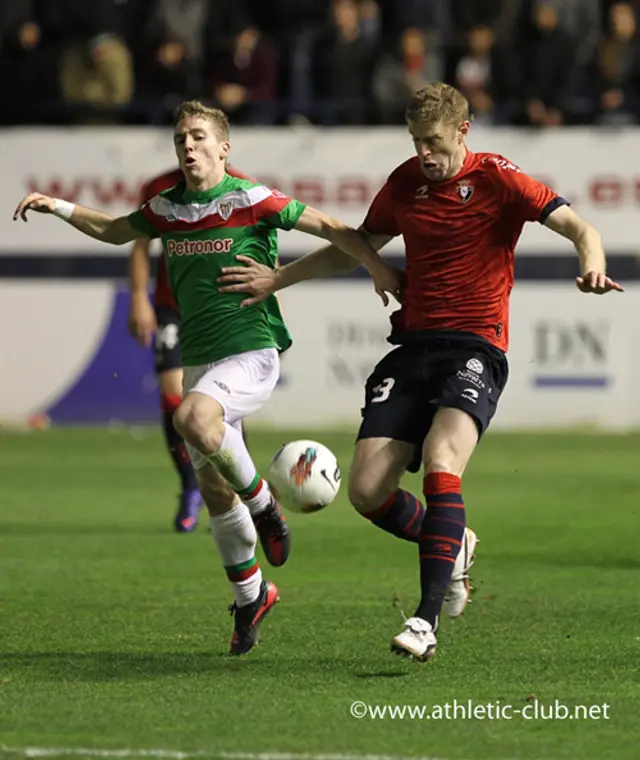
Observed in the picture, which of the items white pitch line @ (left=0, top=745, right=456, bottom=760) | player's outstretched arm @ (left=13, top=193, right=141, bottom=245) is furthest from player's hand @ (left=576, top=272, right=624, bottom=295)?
white pitch line @ (left=0, top=745, right=456, bottom=760)

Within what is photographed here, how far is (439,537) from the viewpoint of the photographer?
6.63m

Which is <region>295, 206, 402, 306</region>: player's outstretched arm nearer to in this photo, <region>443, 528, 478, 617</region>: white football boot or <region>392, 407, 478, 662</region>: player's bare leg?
<region>392, 407, 478, 662</region>: player's bare leg

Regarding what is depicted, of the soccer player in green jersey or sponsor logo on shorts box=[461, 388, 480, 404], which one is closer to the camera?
sponsor logo on shorts box=[461, 388, 480, 404]

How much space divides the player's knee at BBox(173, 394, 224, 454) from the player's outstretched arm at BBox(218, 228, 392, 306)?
57 cm

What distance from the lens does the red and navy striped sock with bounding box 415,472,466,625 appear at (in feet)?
21.4

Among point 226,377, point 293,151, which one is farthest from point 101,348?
point 226,377

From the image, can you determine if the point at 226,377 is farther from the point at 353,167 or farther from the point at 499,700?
the point at 353,167

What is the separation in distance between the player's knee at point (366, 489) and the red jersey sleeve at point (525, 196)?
121 cm

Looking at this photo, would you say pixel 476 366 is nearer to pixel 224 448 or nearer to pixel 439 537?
pixel 439 537

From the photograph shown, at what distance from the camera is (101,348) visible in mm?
18844

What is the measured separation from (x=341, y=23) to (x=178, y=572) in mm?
9925

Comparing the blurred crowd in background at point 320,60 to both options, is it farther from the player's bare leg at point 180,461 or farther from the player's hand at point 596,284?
the player's hand at point 596,284

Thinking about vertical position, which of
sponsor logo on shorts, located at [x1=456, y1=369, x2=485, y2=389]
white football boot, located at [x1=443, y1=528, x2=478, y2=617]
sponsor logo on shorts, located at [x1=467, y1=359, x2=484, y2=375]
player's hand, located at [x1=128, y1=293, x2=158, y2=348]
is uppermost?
sponsor logo on shorts, located at [x1=467, y1=359, x2=484, y2=375]

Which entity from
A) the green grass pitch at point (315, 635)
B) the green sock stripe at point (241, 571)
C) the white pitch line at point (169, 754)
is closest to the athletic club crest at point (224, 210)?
the green sock stripe at point (241, 571)
